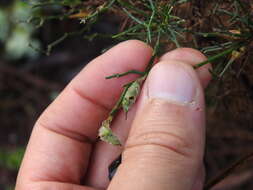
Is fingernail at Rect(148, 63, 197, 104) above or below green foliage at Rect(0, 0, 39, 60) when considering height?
above

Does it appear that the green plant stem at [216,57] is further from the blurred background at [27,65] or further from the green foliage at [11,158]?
the green foliage at [11,158]

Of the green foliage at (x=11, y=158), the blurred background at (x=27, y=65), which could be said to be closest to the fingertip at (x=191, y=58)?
the blurred background at (x=27, y=65)

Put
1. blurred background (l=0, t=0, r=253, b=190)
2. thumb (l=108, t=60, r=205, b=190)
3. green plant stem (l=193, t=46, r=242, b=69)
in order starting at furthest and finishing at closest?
blurred background (l=0, t=0, r=253, b=190), green plant stem (l=193, t=46, r=242, b=69), thumb (l=108, t=60, r=205, b=190)

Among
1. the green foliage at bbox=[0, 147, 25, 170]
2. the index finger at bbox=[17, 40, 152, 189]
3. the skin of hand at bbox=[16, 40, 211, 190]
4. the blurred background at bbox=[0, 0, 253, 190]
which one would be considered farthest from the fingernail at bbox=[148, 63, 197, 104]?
the green foliage at bbox=[0, 147, 25, 170]

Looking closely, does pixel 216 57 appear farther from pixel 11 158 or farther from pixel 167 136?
pixel 11 158

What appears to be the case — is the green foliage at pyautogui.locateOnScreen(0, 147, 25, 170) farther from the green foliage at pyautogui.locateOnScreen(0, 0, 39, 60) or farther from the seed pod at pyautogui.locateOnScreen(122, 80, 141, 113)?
the seed pod at pyautogui.locateOnScreen(122, 80, 141, 113)

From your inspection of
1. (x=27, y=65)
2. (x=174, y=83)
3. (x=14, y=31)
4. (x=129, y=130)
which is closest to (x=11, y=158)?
(x=27, y=65)
